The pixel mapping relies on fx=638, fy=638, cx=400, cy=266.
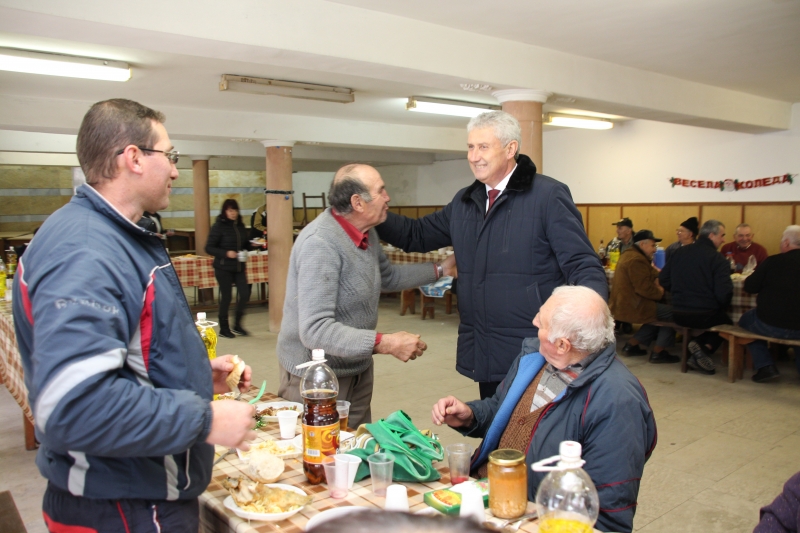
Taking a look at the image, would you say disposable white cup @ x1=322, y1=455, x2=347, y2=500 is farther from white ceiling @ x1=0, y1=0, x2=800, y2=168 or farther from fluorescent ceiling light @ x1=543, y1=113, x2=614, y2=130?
fluorescent ceiling light @ x1=543, y1=113, x2=614, y2=130

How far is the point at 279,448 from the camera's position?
204 cm

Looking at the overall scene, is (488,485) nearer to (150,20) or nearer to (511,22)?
(150,20)

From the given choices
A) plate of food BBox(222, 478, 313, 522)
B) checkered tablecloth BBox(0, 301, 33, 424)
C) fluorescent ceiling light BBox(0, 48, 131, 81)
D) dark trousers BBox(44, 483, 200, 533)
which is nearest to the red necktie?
plate of food BBox(222, 478, 313, 522)

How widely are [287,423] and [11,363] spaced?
3029mm

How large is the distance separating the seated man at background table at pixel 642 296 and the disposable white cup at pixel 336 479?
561cm

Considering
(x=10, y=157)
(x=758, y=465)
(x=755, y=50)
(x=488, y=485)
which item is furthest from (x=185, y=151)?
(x=488, y=485)

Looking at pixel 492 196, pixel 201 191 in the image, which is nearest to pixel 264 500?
pixel 492 196

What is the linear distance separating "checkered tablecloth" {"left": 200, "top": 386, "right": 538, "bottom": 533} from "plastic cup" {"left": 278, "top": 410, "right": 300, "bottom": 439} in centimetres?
21

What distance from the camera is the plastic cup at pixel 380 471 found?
1668 mm

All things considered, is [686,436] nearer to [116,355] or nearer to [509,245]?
[509,245]

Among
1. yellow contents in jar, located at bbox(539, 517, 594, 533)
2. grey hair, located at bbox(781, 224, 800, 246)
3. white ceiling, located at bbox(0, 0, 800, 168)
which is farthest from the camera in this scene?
grey hair, located at bbox(781, 224, 800, 246)

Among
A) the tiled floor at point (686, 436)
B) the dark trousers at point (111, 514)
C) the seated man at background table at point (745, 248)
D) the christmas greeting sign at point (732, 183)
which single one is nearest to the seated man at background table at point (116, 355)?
the dark trousers at point (111, 514)

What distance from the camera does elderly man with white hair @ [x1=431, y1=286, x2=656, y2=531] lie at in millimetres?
1721

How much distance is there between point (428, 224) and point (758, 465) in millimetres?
2758
